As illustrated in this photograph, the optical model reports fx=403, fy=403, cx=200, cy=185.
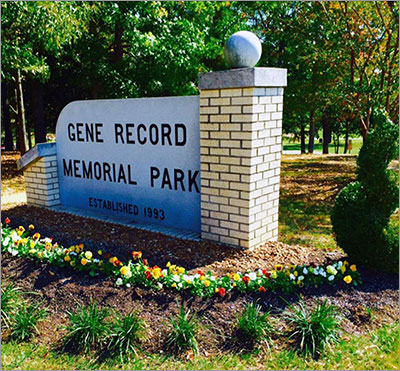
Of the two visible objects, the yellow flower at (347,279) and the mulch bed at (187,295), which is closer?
the mulch bed at (187,295)

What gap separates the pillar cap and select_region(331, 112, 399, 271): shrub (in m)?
1.19

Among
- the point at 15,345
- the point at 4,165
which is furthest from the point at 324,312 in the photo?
the point at 4,165

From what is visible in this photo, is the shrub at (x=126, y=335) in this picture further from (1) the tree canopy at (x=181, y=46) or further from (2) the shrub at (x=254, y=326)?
(1) the tree canopy at (x=181, y=46)

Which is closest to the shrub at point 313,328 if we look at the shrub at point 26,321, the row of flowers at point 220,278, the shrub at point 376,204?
the row of flowers at point 220,278

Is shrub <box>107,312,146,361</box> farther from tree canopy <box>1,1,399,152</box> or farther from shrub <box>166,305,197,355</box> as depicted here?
tree canopy <box>1,1,399,152</box>

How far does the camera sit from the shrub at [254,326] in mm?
3256

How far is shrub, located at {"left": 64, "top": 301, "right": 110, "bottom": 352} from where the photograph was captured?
3293 mm

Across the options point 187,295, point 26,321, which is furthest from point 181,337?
point 26,321

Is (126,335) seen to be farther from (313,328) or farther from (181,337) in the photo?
(313,328)

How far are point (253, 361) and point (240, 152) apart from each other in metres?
2.31

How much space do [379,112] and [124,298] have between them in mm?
3100

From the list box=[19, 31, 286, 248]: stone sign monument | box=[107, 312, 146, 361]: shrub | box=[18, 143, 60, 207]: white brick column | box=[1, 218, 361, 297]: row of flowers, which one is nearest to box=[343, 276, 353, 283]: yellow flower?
box=[1, 218, 361, 297]: row of flowers

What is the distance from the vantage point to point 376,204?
4.10 meters

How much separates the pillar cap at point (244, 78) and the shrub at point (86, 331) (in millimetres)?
2722
